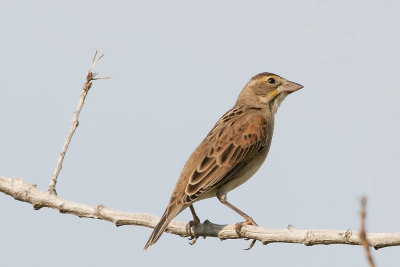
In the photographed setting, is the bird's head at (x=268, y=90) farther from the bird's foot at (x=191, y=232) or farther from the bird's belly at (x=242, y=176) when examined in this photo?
the bird's foot at (x=191, y=232)

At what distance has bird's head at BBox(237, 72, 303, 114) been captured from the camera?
32.8 ft

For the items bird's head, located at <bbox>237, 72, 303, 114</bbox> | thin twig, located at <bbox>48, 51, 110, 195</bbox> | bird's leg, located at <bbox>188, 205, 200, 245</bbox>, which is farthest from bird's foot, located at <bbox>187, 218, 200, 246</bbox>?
bird's head, located at <bbox>237, 72, 303, 114</bbox>

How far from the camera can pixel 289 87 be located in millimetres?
9961

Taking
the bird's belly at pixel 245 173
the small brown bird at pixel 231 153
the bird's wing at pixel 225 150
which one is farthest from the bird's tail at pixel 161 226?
the bird's belly at pixel 245 173

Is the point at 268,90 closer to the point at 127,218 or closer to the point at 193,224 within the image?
the point at 193,224

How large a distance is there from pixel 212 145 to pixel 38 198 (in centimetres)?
271

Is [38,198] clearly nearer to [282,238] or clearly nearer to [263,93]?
[282,238]

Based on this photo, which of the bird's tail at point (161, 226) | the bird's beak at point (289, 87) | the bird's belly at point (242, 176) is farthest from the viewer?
the bird's beak at point (289, 87)

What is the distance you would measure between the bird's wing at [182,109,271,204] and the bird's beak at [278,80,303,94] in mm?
795

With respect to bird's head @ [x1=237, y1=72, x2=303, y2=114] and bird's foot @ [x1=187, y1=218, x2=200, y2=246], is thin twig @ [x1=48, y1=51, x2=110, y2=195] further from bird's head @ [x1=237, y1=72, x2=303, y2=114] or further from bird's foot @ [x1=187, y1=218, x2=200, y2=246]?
bird's head @ [x1=237, y1=72, x2=303, y2=114]

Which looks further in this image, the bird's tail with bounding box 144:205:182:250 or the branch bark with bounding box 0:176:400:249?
the bird's tail with bounding box 144:205:182:250

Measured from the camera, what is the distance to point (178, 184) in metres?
8.11

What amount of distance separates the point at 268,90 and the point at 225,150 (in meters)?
2.01

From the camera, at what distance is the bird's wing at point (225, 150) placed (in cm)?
795
